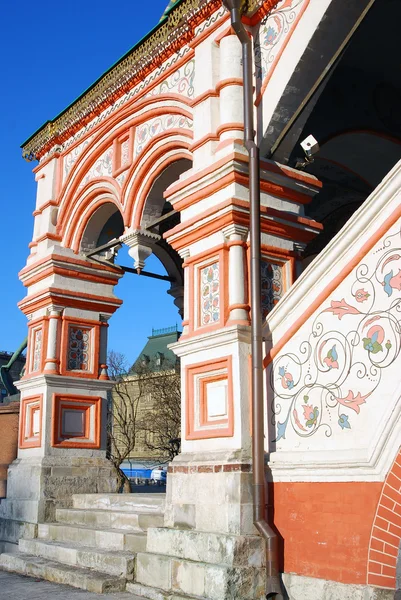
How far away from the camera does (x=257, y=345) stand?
208 inches

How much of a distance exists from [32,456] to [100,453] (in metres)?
0.85

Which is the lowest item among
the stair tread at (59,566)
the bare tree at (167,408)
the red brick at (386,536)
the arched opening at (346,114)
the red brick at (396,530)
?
the stair tread at (59,566)

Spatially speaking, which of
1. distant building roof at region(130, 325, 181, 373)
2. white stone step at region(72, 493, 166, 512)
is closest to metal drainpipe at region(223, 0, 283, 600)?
white stone step at region(72, 493, 166, 512)

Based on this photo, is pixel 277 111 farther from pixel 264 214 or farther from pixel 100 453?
pixel 100 453

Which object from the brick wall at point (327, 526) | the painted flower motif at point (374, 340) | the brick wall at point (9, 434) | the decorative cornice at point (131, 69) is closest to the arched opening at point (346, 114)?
the decorative cornice at point (131, 69)

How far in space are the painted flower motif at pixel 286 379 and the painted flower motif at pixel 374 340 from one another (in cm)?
76

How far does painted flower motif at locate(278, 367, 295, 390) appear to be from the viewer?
5160 millimetres

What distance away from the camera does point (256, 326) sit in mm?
5324

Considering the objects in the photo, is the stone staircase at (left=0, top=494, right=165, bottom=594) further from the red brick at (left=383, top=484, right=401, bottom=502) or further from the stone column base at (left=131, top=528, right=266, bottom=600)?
the red brick at (left=383, top=484, right=401, bottom=502)

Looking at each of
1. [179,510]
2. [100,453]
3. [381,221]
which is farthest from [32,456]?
[381,221]

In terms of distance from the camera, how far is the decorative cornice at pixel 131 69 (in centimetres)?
671

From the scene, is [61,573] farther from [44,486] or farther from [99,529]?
[44,486]

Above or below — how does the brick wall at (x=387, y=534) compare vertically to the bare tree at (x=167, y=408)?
below

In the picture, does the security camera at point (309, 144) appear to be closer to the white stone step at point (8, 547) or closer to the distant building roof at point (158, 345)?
the white stone step at point (8, 547)
